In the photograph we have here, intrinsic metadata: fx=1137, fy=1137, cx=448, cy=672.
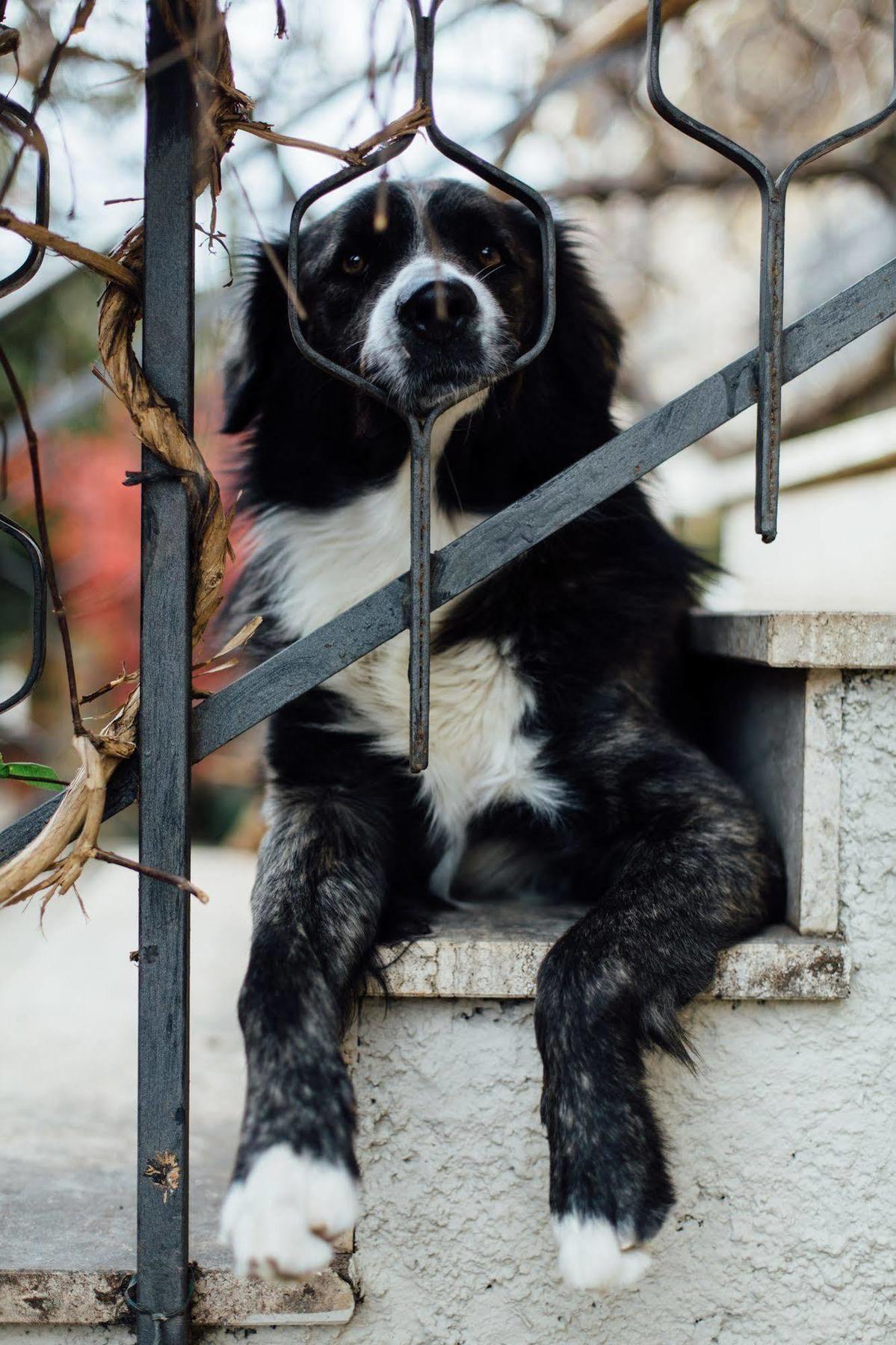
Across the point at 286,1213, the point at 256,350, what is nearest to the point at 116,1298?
the point at 286,1213

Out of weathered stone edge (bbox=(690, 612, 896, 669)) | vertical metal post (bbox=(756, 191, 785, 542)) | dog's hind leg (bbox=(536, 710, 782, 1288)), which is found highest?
vertical metal post (bbox=(756, 191, 785, 542))

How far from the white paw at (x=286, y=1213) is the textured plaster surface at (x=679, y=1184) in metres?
0.24

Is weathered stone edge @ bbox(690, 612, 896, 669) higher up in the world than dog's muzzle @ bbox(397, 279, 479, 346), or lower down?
lower down

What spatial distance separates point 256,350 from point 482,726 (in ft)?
2.98

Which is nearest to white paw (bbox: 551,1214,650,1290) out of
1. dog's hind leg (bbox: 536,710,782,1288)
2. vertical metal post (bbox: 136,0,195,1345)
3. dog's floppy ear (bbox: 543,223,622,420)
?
dog's hind leg (bbox: 536,710,782,1288)

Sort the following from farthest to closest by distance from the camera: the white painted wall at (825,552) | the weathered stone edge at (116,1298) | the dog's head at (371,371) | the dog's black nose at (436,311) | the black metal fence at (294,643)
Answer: the white painted wall at (825,552), the dog's head at (371,371), the dog's black nose at (436,311), the weathered stone edge at (116,1298), the black metal fence at (294,643)

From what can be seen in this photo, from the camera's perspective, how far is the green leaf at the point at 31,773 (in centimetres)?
137

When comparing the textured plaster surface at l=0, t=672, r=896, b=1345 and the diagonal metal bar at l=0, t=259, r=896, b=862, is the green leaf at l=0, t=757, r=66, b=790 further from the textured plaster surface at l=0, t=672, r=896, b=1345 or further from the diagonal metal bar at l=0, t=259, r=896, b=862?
the textured plaster surface at l=0, t=672, r=896, b=1345

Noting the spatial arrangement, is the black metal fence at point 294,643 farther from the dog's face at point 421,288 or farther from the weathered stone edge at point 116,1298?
the dog's face at point 421,288

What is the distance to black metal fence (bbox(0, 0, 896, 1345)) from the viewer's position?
137 cm

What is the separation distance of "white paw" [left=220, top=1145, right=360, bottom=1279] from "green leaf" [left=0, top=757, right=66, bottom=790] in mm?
512

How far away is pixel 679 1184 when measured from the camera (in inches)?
61.9

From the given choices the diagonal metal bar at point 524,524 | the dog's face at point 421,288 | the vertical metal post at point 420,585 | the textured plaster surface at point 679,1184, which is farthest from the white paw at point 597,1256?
the dog's face at point 421,288

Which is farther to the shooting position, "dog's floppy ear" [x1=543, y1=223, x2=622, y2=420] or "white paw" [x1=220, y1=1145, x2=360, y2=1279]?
"dog's floppy ear" [x1=543, y1=223, x2=622, y2=420]
